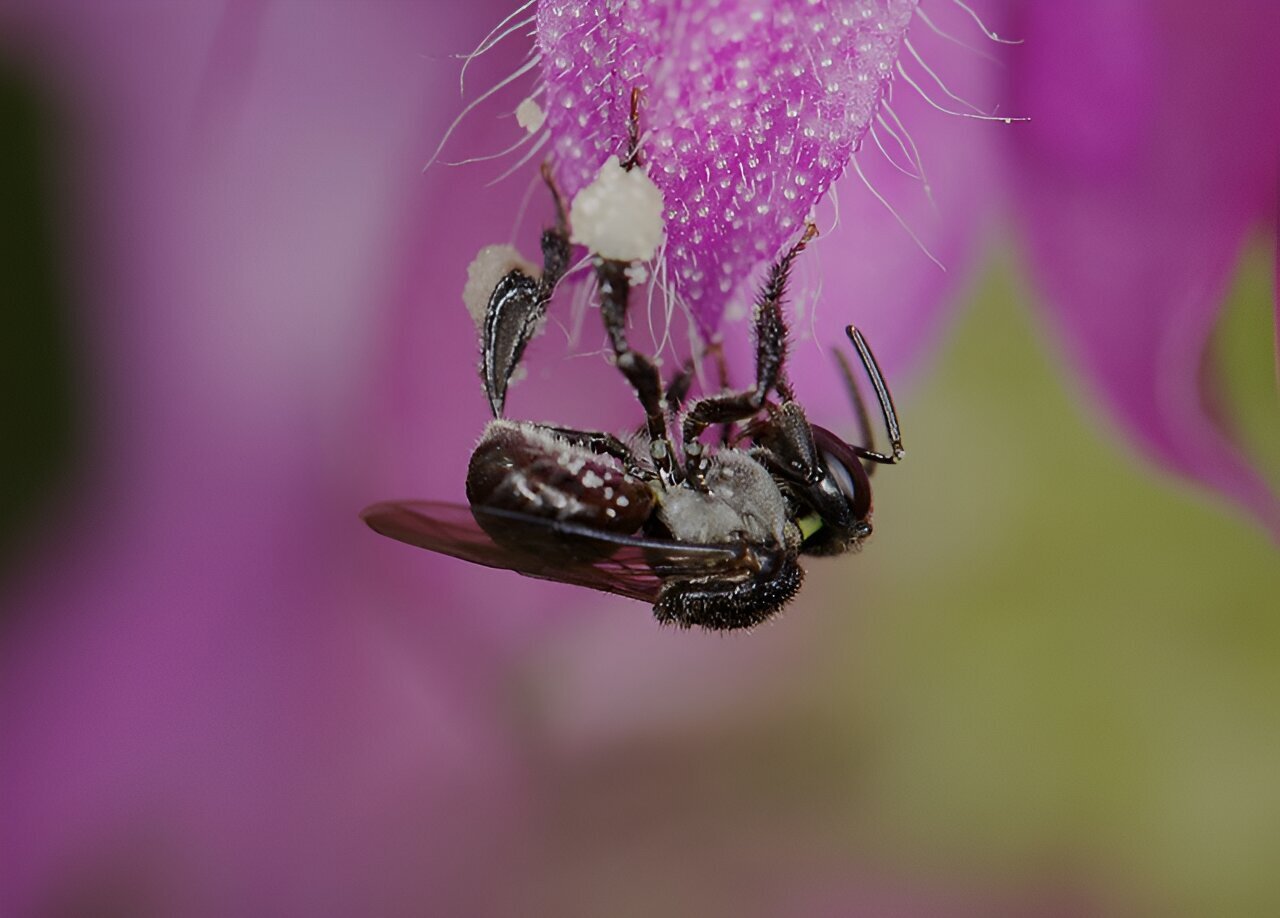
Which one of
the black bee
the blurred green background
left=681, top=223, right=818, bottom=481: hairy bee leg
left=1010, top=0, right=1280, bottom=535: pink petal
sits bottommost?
the blurred green background

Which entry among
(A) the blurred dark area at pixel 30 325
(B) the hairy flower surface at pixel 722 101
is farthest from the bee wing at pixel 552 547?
(A) the blurred dark area at pixel 30 325

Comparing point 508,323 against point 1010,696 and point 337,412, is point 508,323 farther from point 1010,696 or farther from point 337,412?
point 1010,696

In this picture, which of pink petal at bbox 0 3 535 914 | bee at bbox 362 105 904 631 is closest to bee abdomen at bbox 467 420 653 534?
bee at bbox 362 105 904 631

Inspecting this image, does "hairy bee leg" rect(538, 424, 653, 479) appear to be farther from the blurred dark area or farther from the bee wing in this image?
the blurred dark area

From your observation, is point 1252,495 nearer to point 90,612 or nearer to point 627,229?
point 627,229

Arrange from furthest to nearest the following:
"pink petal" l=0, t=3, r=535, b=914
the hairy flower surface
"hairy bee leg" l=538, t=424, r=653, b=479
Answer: "pink petal" l=0, t=3, r=535, b=914 → "hairy bee leg" l=538, t=424, r=653, b=479 → the hairy flower surface

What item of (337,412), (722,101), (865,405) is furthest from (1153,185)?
(337,412)
